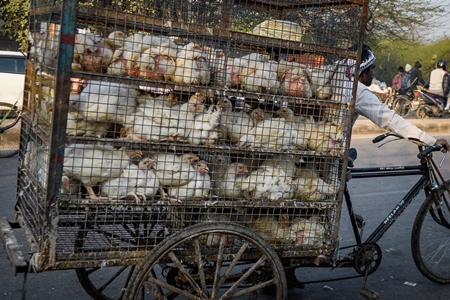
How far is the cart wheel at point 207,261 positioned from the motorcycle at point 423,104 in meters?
14.7

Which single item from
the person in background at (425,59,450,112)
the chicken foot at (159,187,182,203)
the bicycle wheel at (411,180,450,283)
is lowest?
the bicycle wheel at (411,180,450,283)

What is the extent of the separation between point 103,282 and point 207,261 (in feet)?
4.89

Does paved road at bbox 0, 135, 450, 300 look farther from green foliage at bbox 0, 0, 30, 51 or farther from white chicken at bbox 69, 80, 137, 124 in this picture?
green foliage at bbox 0, 0, 30, 51

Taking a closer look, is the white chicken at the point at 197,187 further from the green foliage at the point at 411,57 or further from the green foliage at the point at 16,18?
the green foliage at the point at 411,57

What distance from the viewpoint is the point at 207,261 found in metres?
3.11

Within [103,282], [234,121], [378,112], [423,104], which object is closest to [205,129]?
[234,121]

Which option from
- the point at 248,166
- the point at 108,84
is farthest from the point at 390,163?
the point at 108,84

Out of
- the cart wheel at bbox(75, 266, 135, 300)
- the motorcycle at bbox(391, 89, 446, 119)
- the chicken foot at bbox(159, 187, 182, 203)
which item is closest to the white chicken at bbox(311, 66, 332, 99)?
the chicken foot at bbox(159, 187, 182, 203)

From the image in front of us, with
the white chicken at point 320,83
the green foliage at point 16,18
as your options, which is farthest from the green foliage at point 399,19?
the white chicken at point 320,83

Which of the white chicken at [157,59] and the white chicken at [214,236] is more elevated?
the white chicken at [157,59]

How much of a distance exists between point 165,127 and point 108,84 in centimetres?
36

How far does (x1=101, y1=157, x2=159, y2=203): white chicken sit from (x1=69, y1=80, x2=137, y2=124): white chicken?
0.25 m

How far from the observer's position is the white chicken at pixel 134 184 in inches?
114

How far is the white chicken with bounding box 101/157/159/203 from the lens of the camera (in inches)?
114
